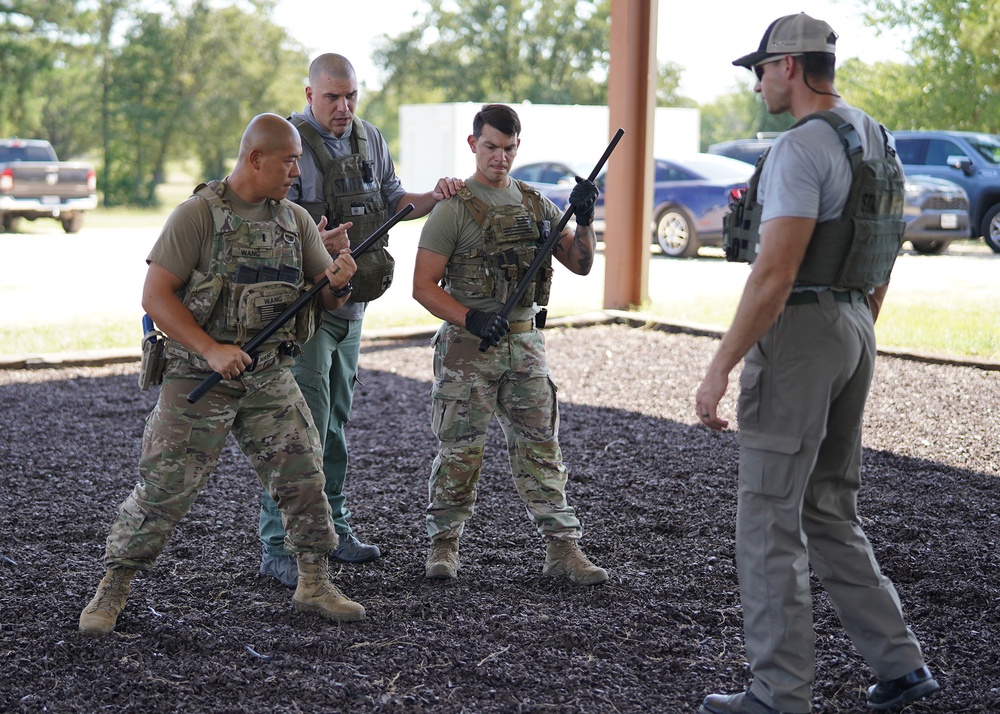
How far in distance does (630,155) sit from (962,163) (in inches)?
235

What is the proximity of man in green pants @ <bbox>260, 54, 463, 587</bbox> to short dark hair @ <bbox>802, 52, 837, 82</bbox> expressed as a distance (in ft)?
4.90

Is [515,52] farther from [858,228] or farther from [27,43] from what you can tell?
[858,228]

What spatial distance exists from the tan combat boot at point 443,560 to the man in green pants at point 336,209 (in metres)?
0.53

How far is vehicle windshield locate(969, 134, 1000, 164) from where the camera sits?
43.5ft

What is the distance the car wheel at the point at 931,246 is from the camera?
13562 mm

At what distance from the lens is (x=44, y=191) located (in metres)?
21.2

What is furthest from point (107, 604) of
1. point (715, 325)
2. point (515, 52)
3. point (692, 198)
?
point (515, 52)

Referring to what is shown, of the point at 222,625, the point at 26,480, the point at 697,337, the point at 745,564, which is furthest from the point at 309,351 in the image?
the point at 697,337

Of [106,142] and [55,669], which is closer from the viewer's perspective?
[55,669]

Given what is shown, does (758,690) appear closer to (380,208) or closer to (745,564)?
(745,564)

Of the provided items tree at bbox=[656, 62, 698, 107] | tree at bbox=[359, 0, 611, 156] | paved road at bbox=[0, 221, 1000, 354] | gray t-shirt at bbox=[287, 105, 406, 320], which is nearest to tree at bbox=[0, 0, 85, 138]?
tree at bbox=[359, 0, 611, 156]

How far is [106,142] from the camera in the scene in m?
35.7

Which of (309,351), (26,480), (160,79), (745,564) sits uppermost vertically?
(160,79)

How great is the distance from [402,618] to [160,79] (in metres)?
36.4
